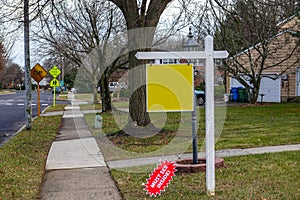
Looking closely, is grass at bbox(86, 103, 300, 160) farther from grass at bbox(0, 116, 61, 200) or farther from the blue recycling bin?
the blue recycling bin

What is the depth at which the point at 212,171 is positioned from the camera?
21.6ft

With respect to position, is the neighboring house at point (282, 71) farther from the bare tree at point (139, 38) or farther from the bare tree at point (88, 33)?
the bare tree at point (139, 38)

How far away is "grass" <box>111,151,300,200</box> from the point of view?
6.65 metres

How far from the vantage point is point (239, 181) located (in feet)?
24.4

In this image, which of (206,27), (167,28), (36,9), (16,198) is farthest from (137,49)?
(206,27)

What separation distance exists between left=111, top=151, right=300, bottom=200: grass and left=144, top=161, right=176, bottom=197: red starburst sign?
20 cm

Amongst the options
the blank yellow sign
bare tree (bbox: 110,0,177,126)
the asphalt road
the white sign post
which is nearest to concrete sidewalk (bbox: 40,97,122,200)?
the white sign post

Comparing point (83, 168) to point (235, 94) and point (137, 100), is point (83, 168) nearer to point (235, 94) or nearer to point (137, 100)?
point (137, 100)

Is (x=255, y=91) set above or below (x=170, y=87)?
below

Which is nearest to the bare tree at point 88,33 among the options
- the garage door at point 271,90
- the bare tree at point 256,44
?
the bare tree at point 256,44

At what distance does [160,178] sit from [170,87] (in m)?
1.33

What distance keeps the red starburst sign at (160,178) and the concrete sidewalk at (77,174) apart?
629 millimetres

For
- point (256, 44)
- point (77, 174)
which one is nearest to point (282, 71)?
point (256, 44)

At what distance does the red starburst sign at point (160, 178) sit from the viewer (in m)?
6.51
